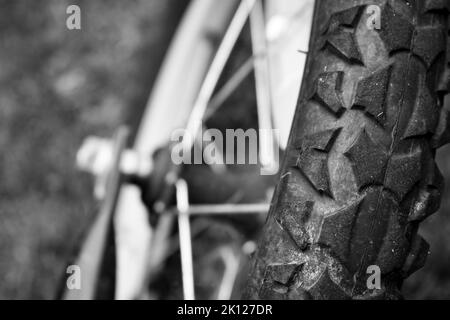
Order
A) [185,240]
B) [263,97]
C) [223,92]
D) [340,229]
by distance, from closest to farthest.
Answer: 1. [340,229]
2. [185,240]
3. [263,97]
4. [223,92]

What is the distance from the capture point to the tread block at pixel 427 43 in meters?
0.59

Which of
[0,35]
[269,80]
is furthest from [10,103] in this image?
[269,80]

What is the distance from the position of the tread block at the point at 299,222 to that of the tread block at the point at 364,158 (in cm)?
6

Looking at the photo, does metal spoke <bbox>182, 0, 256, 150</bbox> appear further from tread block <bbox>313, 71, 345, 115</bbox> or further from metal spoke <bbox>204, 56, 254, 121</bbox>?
tread block <bbox>313, 71, 345, 115</bbox>

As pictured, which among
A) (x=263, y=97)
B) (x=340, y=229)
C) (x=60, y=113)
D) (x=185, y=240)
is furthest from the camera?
(x=60, y=113)

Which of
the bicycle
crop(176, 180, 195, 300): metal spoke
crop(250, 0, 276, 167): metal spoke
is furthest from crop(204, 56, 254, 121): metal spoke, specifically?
the bicycle

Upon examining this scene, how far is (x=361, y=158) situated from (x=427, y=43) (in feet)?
0.46

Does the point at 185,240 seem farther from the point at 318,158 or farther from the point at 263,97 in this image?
the point at 318,158

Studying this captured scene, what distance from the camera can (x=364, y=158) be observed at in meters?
0.57

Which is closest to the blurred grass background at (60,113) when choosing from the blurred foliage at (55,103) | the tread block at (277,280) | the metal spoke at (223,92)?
the blurred foliage at (55,103)

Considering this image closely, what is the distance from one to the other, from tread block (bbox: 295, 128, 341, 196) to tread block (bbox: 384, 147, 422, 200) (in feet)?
0.20

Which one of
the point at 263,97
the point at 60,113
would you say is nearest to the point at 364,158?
the point at 263,97

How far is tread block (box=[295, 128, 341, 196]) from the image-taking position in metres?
0.58
